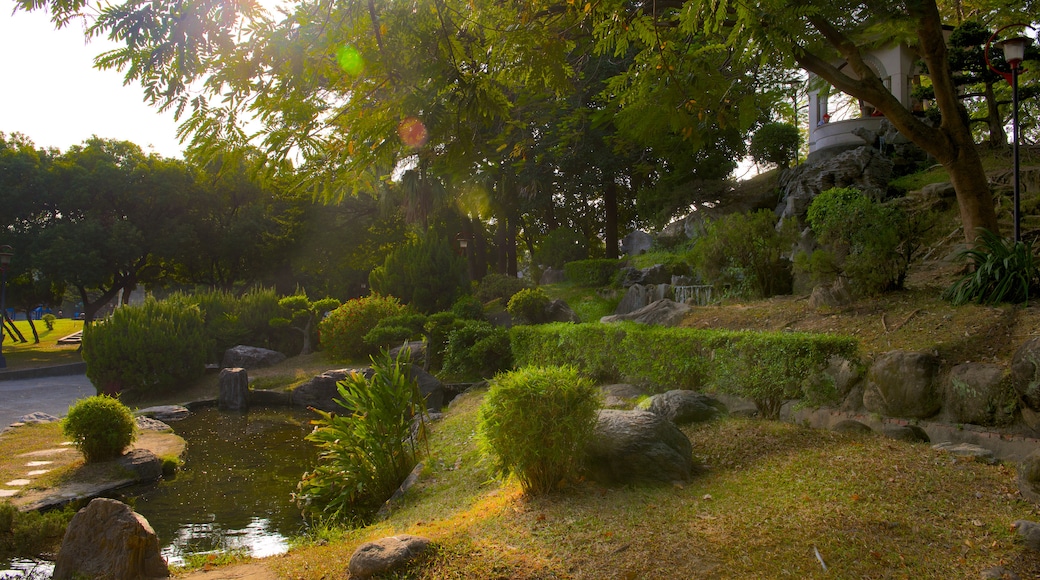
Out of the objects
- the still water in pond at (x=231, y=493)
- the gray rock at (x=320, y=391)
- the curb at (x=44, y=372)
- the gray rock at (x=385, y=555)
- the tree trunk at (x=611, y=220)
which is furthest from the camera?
the tree trunk at (x=611, y=220)

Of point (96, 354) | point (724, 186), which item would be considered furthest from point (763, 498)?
point (724, 186)

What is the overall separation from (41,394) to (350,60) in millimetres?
17302

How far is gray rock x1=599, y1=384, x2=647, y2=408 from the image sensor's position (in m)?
8.27

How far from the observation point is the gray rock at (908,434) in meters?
6.00

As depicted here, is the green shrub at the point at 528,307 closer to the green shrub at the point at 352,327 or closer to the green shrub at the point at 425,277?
the green shrub at the point at 352,327

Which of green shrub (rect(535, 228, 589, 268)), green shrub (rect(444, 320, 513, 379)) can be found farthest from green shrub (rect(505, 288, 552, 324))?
green shrub (rect(535, 228, 589, 268))

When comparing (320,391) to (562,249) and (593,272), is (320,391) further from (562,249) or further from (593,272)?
(562,249)

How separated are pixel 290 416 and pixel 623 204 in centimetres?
2144

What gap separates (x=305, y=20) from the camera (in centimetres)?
399

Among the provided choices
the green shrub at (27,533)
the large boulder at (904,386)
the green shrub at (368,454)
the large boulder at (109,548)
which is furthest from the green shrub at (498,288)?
the large boulder at (109,548)

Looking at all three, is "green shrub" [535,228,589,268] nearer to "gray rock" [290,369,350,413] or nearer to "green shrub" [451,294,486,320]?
"green shrub" [451,294,486,320]

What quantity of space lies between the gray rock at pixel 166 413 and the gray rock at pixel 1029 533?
1421 cm

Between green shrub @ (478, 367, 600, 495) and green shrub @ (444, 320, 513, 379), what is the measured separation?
27.3 feet

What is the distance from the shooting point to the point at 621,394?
8.66 metres
